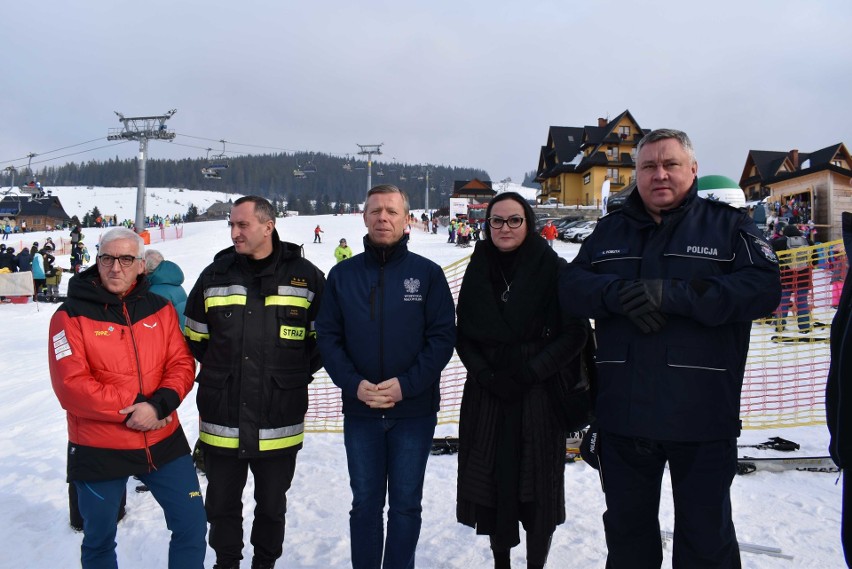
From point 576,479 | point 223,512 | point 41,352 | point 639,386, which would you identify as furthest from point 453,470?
point 41,352

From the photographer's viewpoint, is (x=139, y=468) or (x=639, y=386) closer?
(x=639, y=386)

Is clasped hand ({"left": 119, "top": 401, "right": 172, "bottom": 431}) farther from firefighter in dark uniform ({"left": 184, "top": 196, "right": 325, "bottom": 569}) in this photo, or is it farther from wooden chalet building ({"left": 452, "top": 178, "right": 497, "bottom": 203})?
wooden chalet building ({"left": 452, "top": 178, "right": 497, "bottom": 203})

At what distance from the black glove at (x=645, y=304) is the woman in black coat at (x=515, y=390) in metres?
0.46

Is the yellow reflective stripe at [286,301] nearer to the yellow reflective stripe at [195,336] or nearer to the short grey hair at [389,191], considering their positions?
the yellow reflective stripe at [195,336]

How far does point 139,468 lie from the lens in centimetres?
249

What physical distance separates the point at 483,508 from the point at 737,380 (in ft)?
4.17

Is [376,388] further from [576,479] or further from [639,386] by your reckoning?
[576,479]

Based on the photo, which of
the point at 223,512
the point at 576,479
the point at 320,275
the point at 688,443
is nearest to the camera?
the point at 688,443

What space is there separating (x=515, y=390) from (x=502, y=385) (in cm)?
6

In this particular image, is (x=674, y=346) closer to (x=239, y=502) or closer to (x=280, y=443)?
(x=280, y=443)

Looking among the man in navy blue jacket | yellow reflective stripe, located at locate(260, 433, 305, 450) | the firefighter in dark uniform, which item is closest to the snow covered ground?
the firefighter in dark uniform

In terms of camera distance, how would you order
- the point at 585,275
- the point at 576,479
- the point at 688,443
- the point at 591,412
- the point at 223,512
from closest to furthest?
the point at 688,443 < the point at 585,275 < the point at 591,412 < the point at 223,512 < the point at 576,479

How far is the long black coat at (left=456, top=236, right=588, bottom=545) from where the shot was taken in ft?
8.43

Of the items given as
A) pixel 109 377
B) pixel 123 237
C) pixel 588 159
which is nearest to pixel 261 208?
pixel 123 237
